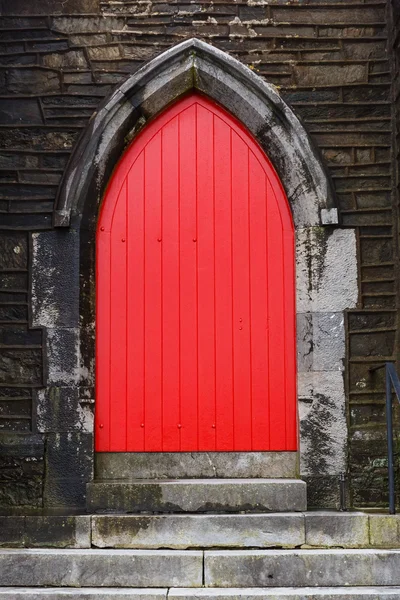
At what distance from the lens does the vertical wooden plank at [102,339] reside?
5387 mm

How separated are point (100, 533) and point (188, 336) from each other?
1354 mm

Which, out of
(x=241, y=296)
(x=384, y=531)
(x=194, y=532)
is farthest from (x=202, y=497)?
(x=241, y=296)

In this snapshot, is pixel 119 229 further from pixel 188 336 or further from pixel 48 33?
pixel 48 33

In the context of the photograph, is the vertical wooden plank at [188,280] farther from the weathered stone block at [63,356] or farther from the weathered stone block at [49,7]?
the weathered stone block at [49,7]

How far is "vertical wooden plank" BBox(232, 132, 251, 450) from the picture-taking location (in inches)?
214

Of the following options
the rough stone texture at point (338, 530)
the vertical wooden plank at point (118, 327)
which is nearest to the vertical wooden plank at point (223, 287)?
the vertical wooden plank at point (118, 327)

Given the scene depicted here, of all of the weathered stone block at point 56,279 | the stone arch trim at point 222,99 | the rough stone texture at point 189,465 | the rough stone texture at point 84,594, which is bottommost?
the rough stone texture at point 84,594

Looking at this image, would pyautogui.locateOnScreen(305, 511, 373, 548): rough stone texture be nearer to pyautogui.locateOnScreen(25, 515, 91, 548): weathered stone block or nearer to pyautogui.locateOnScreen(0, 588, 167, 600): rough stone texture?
pyautogui.locateOnScreen(0, 588, 167, 600): rough stone texture

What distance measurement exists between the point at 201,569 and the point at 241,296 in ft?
5.78

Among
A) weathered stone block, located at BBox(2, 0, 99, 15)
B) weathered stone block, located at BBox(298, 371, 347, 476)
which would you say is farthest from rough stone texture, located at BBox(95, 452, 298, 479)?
weathered stone block, located at BBox(2, 0, 99, 15)

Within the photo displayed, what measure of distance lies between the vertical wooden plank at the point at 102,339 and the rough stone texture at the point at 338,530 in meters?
1.39

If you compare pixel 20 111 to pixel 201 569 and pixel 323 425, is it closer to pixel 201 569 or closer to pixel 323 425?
pixel 323 425

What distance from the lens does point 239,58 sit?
218 inches

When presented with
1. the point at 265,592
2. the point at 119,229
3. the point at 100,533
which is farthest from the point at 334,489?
the point at 119,229
